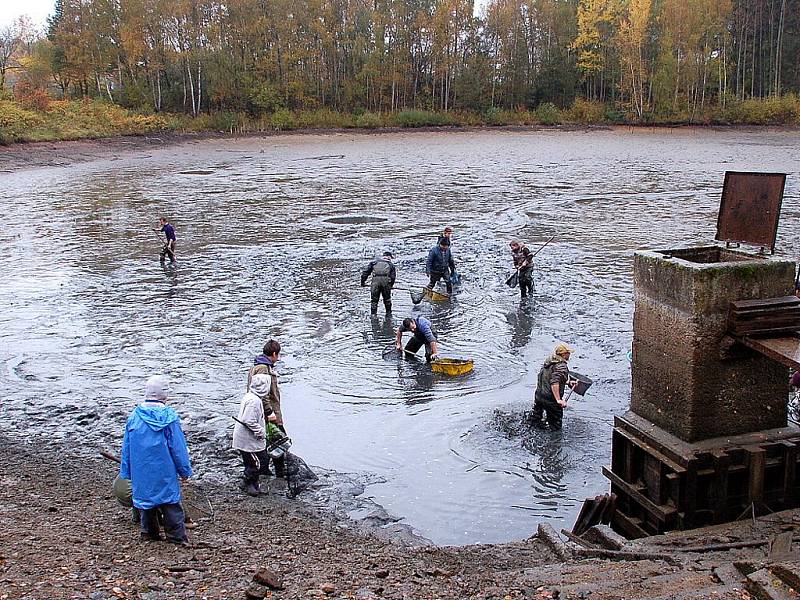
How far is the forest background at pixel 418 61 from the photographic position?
69562 mm

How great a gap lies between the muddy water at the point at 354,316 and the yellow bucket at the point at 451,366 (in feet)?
0.65

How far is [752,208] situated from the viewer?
26.5 feet

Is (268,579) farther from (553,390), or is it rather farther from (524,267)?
(524,267)

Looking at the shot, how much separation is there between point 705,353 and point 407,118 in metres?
65.4

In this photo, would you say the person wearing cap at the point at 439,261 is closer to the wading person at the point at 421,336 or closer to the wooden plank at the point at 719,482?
the wading person at the point at 421,336

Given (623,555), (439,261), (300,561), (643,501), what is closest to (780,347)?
(643,501)

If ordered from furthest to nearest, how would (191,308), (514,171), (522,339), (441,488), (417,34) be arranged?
(417,34) → (514,171) → (191,308) → (522,339) → (441,488)

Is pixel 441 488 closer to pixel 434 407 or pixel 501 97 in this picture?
pixel 434 407

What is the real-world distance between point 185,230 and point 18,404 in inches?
597

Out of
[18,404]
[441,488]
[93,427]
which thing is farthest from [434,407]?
[18,404]

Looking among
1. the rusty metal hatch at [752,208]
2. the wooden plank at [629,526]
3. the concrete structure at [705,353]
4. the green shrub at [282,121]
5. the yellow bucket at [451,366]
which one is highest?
the green shrub at [282,121]

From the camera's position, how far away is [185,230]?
84.9 feet

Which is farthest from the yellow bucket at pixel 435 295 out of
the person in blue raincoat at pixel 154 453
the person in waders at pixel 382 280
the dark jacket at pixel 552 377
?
the person in blue raincoat at pixel 154 453

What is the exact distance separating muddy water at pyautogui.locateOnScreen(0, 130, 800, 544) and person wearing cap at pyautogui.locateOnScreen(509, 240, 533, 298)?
1.29ft
